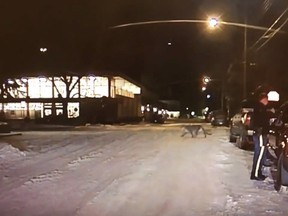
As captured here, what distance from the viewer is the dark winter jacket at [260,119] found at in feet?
42.3

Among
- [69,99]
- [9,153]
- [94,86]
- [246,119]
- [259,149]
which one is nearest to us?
[259,149]

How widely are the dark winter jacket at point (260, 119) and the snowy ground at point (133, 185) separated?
120cm

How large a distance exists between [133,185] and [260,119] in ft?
10.7

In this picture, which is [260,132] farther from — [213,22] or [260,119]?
[213,22]

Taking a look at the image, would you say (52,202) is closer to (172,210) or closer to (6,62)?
(172,210)

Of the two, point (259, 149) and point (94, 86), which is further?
point (94, 86)

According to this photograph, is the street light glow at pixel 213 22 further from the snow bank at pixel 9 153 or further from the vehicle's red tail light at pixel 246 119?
the snow bank at pixel 9 153

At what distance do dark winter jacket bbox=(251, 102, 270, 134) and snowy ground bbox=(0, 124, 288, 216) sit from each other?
3.95 ft

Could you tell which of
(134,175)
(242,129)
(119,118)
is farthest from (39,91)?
(134,175)

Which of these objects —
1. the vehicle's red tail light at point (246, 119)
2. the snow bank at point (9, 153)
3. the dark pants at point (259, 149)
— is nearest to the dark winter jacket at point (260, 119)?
the dark pants at point (259, 149)

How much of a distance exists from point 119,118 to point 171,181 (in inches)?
2310

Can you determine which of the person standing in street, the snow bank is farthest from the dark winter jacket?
the snow bank

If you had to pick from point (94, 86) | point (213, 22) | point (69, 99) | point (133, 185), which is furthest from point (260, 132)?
point (94, 86)

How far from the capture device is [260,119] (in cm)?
1295
